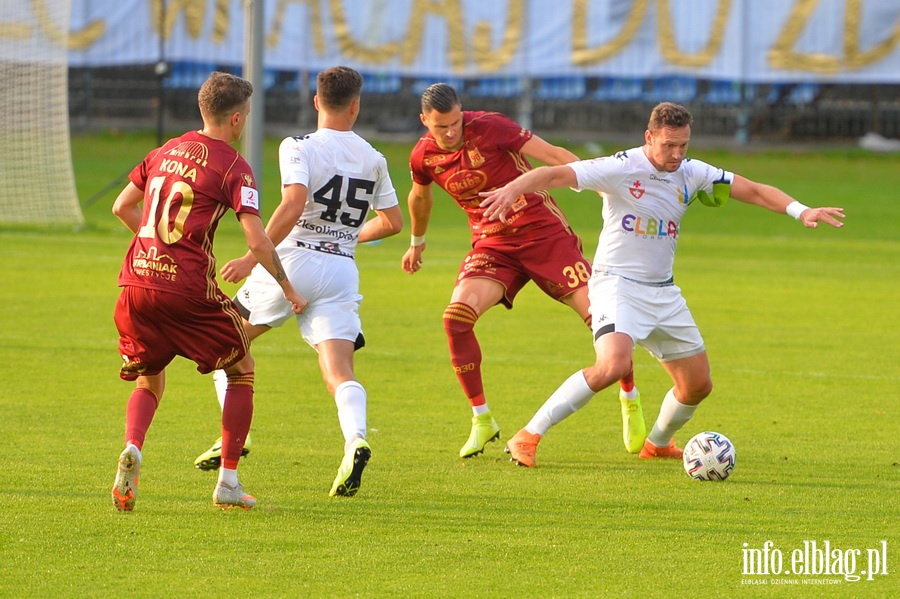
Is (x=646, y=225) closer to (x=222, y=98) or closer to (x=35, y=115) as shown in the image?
(x=222, y=98)

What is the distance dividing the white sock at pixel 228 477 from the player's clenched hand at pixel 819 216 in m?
3.10

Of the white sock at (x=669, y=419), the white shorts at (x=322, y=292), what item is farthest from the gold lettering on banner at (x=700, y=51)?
the white shorts at (x=322, y=292)

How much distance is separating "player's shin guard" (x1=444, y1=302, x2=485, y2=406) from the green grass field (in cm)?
41

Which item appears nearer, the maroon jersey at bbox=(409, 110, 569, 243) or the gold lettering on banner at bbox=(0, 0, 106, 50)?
the maroon jersey at bbox=(409, 110, 569, 243)

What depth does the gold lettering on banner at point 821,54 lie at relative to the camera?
30078 mm

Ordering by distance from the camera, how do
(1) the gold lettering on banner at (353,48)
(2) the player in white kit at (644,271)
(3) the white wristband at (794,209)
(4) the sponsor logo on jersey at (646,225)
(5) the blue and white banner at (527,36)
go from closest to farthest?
(3) the white wristband at (794,209)
(2) the player in white kit at (644,271)
(4) the sponsor logo on jersey at (646,225)
(5) the blue and white banner at (527,36)
(1) the gold lettering on banner at (353,48)

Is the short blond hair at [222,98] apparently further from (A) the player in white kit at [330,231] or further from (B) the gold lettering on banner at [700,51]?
(B) the gold lettering on banner at [700,51]

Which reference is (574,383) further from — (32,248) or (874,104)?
(874,104)

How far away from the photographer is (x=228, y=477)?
239 inches

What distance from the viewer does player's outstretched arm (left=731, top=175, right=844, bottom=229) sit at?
672 centimetres

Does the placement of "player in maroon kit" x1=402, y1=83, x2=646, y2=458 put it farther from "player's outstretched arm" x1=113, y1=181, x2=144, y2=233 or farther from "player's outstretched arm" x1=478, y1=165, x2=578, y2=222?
"player's outstretched arm" x1=113, y1=181, x2=144, y2=233

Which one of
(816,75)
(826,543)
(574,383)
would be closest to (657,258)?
(574,383)

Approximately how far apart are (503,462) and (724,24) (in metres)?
25.4

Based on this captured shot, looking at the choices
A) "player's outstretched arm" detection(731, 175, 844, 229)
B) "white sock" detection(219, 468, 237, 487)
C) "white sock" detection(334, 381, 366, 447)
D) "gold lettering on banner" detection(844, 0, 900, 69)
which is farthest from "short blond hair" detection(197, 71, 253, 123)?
"gold lettering on banner" detection(844, 0, 900, 69)
